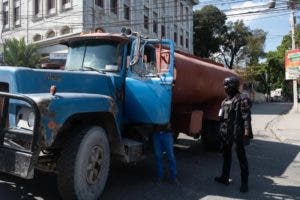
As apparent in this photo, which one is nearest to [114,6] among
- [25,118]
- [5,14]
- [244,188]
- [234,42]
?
[5,14]

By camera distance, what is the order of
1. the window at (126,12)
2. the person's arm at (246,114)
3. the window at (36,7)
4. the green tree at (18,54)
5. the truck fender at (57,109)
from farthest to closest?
the window at (126,12)
the window at (36,7)
the green tree at (18,54)
the person's arm at (246,114)
the truck fender at (57,109)

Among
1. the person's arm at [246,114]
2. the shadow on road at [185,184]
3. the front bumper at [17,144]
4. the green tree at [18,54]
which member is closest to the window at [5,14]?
the green tree at [18,54]

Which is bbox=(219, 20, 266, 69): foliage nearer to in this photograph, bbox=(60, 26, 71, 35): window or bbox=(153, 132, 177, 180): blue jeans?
bbox=(60, 26, 71, 35): window

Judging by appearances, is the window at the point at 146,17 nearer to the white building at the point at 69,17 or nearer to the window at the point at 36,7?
the white building at the point at 69,17

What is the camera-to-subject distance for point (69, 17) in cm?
3170

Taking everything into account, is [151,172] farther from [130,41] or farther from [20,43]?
[20,43]

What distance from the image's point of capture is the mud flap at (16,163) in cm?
529

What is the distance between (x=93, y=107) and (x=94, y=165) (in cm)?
82

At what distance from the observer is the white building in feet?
103

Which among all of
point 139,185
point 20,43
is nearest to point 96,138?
point 139,185

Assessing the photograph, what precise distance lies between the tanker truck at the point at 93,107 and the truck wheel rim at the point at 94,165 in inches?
0.5

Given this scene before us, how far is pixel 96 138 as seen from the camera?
248 inches

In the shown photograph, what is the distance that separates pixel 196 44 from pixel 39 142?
192ft

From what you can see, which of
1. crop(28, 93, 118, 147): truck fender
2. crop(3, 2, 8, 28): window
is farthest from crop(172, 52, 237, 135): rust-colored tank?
crop(3, 2, 8, 28): window
